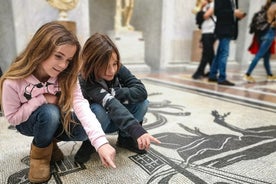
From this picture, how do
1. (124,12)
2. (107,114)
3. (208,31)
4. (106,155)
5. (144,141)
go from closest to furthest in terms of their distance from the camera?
(106,155), (144,141), (107,114), (208,31), (124,12)

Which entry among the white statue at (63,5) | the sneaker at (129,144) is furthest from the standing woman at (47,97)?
the white statue at (63,5)

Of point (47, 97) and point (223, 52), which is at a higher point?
point (223, 52)

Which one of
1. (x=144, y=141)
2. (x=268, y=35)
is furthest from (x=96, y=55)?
(x=268, y=35)

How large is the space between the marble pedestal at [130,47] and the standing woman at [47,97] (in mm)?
3869

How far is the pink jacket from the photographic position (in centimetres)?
97

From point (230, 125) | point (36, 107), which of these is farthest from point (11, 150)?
point (230, 125)

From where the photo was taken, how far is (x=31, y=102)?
3.39ft

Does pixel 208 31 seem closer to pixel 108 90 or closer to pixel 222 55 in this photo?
pixel 222 55

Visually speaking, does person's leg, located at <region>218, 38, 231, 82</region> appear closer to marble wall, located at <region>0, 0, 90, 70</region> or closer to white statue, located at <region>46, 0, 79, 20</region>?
marble wall, located at <region>0, 0, 90, 70</region>

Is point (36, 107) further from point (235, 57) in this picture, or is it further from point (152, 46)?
point (235, 57)

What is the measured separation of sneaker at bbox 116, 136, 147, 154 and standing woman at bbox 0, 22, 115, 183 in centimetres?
34

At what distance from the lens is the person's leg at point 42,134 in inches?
40.3

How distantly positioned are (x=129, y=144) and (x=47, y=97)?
546 mm

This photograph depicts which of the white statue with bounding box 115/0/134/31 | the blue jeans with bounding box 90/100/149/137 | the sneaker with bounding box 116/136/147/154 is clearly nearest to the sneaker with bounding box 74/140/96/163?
the blue jeans with bounding box 90/100/149/137
